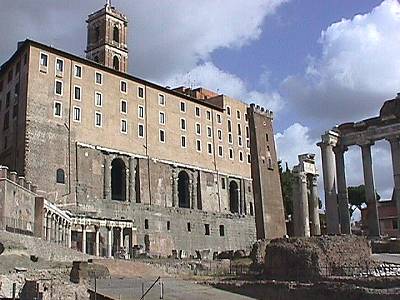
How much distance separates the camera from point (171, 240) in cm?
5941

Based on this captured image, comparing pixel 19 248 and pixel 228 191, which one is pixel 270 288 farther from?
pixel 228 191

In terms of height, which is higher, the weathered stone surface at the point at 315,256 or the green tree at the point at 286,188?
the green tree at the point at 286,188

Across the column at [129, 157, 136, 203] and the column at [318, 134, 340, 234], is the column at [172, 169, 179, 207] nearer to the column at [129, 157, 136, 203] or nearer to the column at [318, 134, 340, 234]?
the column at [129, 157, 136, 203]

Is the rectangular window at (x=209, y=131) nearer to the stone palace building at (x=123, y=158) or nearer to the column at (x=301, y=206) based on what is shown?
the stone palace building at (x=123, y=158)

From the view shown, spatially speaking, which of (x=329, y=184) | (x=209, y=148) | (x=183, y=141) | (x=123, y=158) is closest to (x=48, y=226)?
(x=123, y=158)

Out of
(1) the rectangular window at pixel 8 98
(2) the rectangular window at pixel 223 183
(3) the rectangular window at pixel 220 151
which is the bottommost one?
(2) the rectangular window at pixel 223 183

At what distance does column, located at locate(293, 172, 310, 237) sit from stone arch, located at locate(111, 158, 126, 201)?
65.3ft

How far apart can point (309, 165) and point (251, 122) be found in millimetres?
29704

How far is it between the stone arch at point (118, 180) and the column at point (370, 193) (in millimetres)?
25715

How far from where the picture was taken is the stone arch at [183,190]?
2517 inches

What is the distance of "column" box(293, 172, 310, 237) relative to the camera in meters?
42.7

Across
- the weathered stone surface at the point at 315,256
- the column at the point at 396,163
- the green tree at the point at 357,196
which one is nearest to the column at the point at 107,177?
the column at the point at 396,163

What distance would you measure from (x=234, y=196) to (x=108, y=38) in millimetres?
27875

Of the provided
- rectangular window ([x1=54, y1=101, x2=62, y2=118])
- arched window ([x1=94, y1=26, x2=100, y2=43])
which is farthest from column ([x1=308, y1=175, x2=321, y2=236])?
arched window ([x1=94, y1=26, x2=100, y2=43])
